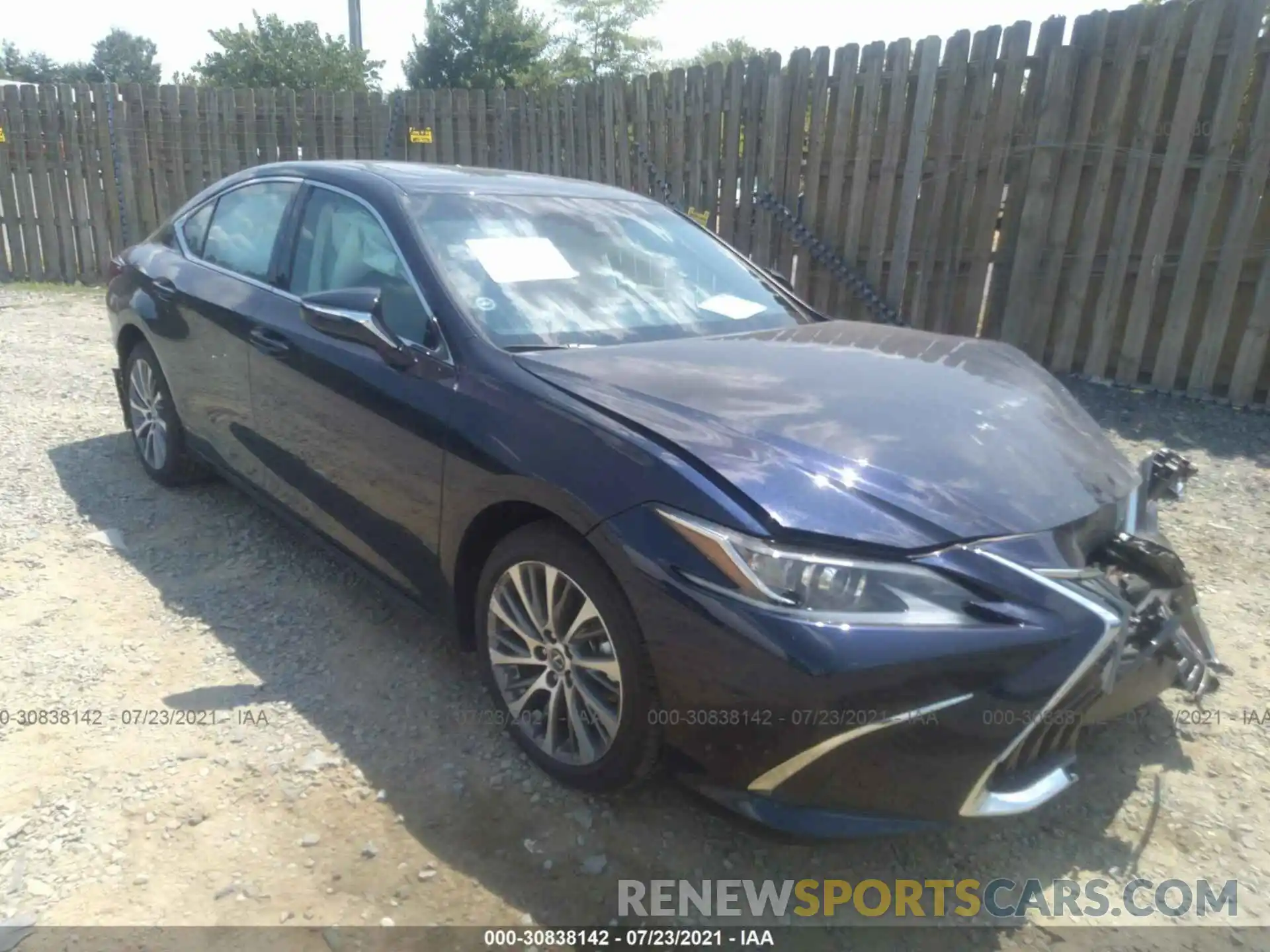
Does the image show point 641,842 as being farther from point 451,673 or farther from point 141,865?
point 141,865

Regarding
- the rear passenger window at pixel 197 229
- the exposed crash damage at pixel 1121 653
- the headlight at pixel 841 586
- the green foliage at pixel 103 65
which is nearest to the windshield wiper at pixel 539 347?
the headlight at pixel 841 586

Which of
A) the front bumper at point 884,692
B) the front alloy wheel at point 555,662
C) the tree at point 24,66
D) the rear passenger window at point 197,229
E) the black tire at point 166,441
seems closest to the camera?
the front bumper at point 884,692

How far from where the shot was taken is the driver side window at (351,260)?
301cm

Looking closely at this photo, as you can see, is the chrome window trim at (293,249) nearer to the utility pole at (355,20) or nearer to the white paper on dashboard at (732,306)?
the white paper on dashboard at (732,306)

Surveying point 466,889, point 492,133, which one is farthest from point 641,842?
point 492,133

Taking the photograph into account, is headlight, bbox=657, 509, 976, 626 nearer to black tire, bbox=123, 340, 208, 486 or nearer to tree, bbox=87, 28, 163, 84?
black tire, bbox=123, 340, 208, 486

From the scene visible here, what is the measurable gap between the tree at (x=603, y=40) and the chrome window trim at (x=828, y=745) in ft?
136

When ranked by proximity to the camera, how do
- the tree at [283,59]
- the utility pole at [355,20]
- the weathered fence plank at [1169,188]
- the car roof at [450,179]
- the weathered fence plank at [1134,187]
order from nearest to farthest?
the car roof at [450,179]
the weathered fence plank at [1169,188]
the weathered fence plank at [1134,187]
the utility pole at [355,20]
the tree at [283,59]

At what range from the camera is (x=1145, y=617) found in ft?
7.67

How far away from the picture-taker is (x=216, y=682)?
3143mm

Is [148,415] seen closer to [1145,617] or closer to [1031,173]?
[1145,617]

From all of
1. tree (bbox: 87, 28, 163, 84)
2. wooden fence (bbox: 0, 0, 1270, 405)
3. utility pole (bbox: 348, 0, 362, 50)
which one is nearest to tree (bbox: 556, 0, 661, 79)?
utility pole (bbox: 348, 0, 362, 50)

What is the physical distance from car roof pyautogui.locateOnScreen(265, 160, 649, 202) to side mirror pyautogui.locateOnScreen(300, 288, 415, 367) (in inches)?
22.6

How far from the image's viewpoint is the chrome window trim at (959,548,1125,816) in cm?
203
